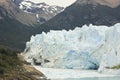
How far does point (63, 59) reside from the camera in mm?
48938

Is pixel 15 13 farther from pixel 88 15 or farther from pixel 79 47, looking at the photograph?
pixel 79 47

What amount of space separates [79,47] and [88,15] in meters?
65.2

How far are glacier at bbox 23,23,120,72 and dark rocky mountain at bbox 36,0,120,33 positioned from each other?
50.5 meters

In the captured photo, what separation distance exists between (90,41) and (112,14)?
201 feet

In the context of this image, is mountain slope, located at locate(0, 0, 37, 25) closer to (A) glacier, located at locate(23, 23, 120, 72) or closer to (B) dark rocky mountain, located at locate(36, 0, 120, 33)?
(B) dark rocky mountain, located at locate(36, 0, 120, 33)

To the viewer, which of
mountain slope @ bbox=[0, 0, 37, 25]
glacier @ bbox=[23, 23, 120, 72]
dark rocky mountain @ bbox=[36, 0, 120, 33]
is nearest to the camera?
glacier @ bbox=[23, 23, 120, 72]

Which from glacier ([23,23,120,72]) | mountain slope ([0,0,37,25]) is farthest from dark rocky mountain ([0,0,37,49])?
glacier ([23,23,120,72])

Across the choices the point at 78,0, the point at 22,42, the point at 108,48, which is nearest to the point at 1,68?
the point at 108,48

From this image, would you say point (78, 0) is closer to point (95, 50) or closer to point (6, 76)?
point (95, 50)

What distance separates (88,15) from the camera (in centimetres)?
11300

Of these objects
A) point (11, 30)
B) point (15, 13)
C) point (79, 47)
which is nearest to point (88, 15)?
point (11, 30)

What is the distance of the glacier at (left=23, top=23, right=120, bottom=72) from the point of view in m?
44.6

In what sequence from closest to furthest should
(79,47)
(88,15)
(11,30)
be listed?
(79,47)
(88,15)
(11,30)

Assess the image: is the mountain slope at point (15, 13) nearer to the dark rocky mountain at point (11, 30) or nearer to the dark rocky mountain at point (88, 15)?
the dark rocky mountain at point (11, 30)
